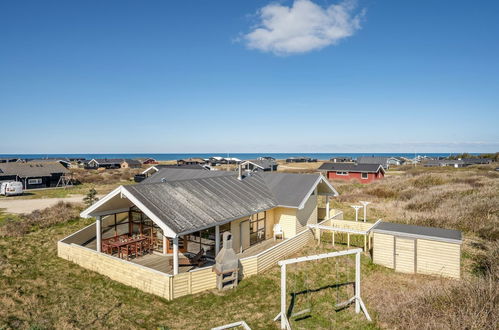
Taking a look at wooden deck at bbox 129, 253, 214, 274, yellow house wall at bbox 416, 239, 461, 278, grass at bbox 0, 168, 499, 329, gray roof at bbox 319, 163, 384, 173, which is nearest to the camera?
grass at bbox 0, 168, 499, 329

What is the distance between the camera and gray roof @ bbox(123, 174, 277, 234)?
12539 mm

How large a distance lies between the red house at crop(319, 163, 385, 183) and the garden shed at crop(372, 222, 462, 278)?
40.4 m

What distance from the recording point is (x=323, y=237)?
20.3 meters

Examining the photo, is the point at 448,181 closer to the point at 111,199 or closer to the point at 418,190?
the point at 418,190

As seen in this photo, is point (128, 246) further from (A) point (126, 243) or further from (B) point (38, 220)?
(B) point (38, 220)

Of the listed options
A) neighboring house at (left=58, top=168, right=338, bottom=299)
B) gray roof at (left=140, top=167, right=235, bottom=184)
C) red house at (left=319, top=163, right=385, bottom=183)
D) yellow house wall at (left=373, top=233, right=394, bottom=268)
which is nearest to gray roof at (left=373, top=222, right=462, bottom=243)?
yellow house wall at (left=373, top=233, right=394, bottom=268)

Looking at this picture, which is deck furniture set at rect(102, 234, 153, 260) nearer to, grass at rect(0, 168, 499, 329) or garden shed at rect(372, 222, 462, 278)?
grass at rect(0, 168, 499, 329)

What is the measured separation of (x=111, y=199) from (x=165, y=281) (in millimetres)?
5104

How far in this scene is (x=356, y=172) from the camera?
5519cm

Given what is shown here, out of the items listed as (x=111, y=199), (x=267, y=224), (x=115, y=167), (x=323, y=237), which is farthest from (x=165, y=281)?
(x=115, y=167)

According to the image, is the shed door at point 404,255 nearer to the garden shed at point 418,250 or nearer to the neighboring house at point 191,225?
the garden shed at point 418,250

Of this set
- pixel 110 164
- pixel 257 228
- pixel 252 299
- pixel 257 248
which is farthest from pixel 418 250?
pixel 110 164

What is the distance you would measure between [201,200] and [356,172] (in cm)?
4621

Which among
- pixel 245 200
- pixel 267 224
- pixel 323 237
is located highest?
pixel 245 200
